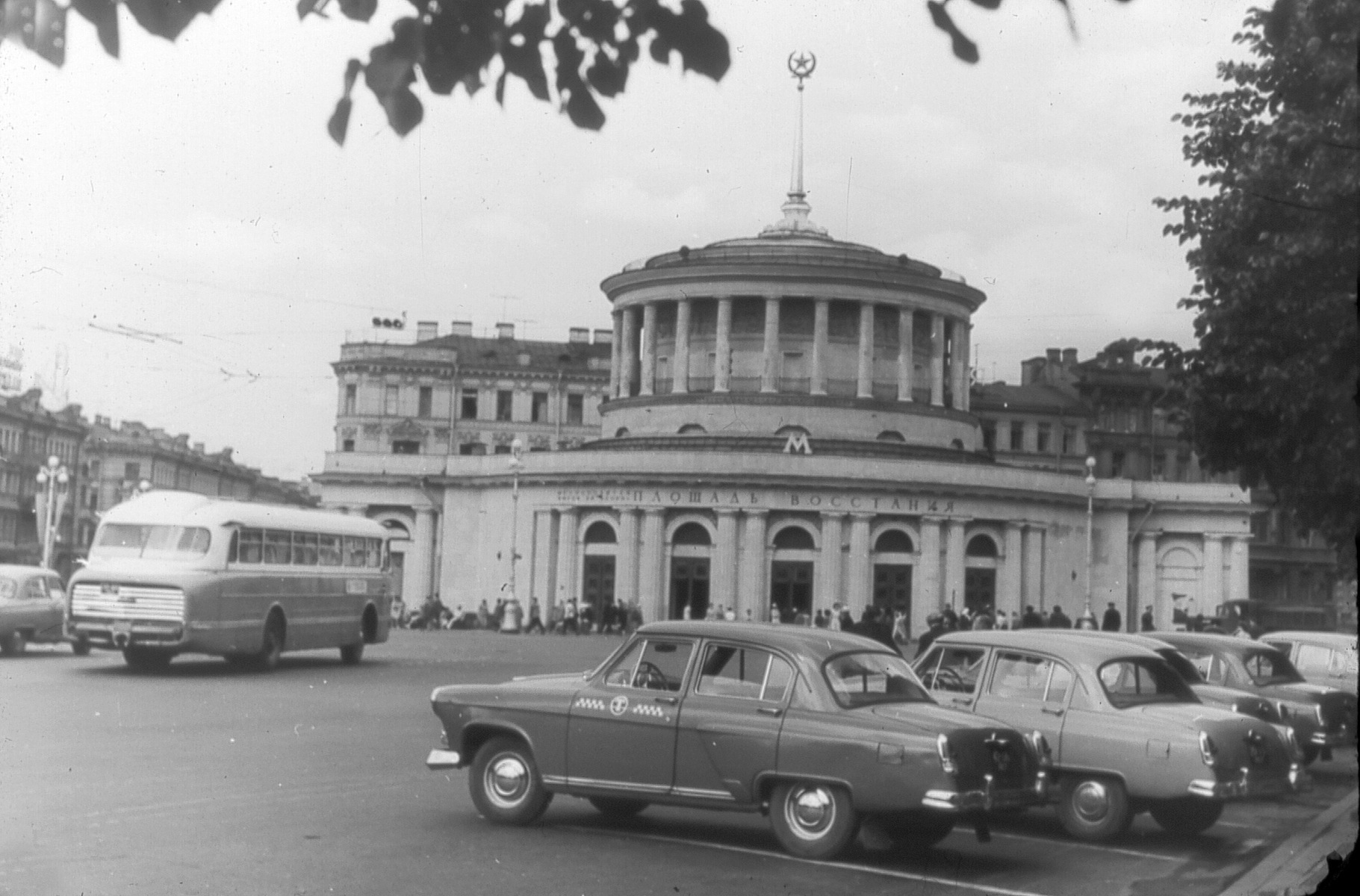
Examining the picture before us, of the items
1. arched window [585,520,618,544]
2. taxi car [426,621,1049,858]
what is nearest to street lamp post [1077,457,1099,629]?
arched window [585,520,618,544]

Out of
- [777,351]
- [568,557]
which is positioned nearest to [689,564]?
[568,557]

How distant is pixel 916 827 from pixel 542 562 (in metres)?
57.6

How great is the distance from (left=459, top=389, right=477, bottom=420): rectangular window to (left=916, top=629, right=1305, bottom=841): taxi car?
→ 85689mm

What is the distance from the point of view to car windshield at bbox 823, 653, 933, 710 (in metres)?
11.7

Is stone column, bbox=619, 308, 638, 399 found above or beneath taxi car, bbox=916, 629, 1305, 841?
above

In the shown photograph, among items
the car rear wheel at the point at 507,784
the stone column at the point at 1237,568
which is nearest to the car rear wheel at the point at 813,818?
the car rear wheel at the point at 507,784

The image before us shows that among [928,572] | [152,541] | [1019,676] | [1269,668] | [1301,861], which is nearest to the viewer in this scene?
[1301,861]

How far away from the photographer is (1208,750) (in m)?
13.0

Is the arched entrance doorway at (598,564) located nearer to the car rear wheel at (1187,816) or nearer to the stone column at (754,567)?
the stone column at (754,567)

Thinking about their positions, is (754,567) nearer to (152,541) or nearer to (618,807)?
(152,541)

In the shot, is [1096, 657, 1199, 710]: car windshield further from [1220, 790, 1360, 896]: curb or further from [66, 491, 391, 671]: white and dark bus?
[66, 491, 391, 671]: white and dark bus

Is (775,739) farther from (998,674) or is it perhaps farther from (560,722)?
(998,674)

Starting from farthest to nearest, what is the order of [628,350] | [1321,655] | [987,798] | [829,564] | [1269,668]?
[628,350], [829,564], [1321,655], [1269,668], [987,798]

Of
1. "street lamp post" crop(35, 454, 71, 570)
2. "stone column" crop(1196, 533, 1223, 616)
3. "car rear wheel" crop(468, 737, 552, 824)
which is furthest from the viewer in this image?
"stone column" crop(1196, 533, 1223, 616)
